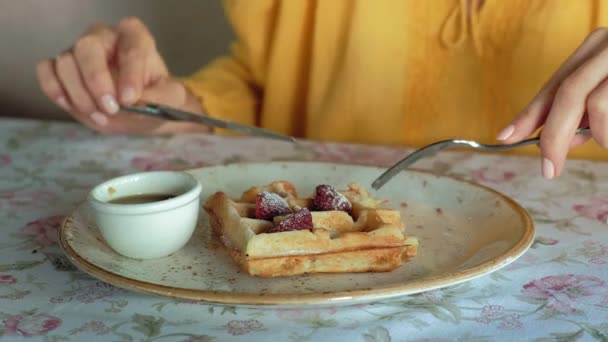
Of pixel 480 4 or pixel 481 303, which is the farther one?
pixel 480 4

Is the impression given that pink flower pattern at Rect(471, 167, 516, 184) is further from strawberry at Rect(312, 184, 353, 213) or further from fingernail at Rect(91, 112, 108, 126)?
fingernail at Rect(91, 112, 108, 126)

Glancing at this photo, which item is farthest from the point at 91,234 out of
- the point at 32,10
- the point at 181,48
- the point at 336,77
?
the point at 32,10

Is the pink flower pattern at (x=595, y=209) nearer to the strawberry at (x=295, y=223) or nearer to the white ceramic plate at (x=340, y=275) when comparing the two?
the white ceramic plate at (x=340, y=275)

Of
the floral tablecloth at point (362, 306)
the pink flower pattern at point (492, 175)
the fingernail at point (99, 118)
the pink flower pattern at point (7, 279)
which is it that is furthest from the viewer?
the fingernail at point (99, 118)

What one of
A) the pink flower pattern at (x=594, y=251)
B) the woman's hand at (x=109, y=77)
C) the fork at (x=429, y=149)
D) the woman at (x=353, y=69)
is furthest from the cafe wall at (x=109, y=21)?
the pink flower pattern at (x=594, y=251)

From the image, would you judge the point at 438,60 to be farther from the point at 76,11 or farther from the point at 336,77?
the point at 76,11

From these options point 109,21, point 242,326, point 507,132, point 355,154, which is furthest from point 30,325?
point 109,21

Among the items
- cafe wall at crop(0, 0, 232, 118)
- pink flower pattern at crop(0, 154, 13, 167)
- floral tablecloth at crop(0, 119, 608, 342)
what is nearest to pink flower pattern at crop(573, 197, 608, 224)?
floral tablecloth at crop(0, 119, 608, 342)
